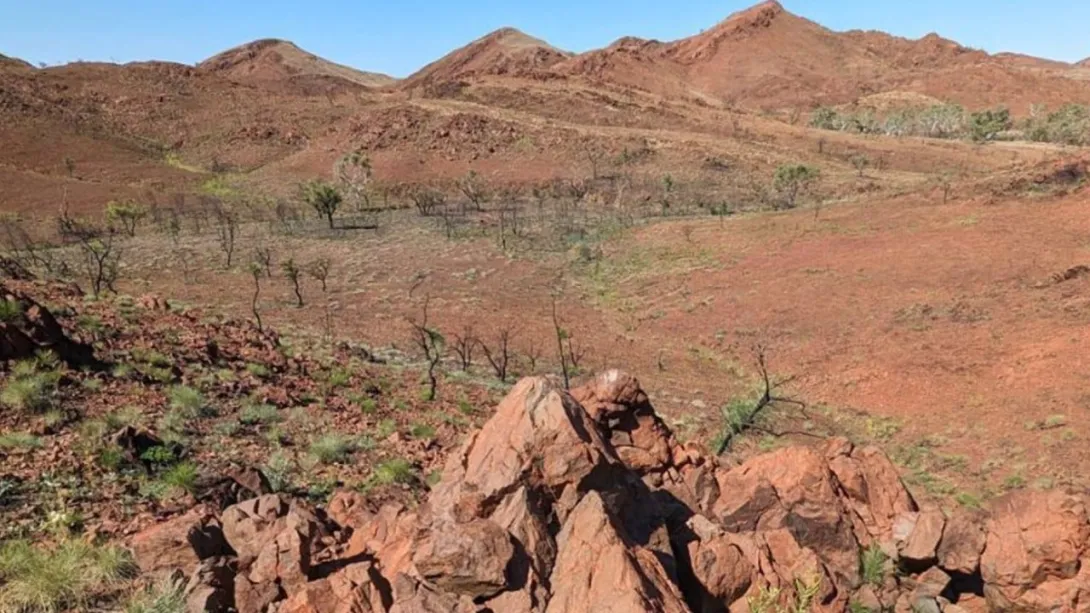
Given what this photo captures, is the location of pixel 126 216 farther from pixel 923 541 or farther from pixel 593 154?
pixel 923 541

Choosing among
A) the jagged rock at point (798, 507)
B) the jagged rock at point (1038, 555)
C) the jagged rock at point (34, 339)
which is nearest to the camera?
the jagged rock at point (1038, 555)

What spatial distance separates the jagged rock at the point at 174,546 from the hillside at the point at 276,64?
166844 millimetres

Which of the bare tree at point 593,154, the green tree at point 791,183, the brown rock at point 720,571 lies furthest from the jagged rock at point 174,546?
the bare tree at point 593,154

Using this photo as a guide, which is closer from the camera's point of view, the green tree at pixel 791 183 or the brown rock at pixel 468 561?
the brown rock at pixel 468 561

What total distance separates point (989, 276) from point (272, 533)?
28544mm

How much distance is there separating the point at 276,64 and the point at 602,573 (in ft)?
605

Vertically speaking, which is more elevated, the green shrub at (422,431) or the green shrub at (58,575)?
the green shrub at (58,575)

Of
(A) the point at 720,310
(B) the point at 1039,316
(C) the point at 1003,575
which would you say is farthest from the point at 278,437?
(B) the point at 1039,316

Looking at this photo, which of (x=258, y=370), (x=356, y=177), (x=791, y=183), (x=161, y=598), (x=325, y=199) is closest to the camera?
(x=161, y=598)

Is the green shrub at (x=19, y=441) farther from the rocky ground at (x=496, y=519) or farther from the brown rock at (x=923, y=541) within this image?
the brown rock at (x=923, y=541)

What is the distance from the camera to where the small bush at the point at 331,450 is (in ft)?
36.6

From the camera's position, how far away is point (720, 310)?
95.1ft

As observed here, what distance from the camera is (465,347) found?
22.5 meters

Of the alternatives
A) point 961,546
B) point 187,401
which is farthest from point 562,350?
point 961,546
